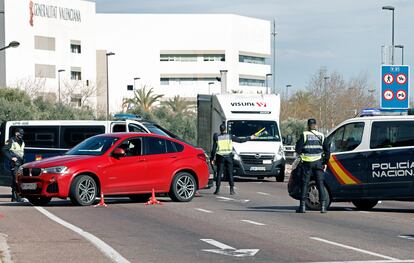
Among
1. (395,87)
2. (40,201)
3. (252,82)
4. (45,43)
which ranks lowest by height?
(40,201)

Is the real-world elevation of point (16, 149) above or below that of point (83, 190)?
above

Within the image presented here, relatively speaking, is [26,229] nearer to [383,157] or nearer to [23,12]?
[383,157]

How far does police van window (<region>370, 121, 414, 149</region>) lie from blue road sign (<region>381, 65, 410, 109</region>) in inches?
757

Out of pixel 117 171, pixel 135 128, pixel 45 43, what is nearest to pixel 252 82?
pixel 45 43

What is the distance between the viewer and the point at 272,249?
1388cm

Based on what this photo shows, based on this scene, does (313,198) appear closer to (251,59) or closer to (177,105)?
(177,105)

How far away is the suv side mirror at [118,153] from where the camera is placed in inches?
883

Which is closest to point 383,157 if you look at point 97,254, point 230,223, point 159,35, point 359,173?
point 359,173

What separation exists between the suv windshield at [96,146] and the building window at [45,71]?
68.8 m

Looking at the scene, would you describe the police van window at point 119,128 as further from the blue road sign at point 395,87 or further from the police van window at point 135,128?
the blue road sign at point 395,87

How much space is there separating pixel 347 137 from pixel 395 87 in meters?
19.5

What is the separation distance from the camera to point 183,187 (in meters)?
23.6

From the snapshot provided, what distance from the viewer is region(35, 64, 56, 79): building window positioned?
299 ft

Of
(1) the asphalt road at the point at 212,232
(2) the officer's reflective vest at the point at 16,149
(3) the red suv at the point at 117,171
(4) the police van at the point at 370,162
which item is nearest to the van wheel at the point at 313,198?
(4) the police van at the point at 370,162
